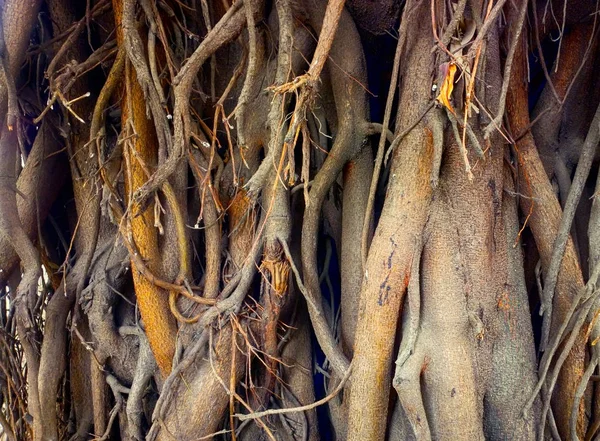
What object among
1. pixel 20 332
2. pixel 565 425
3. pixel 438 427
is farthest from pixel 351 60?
pixel 20 332

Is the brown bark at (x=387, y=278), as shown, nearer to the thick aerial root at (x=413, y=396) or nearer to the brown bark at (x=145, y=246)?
the thick aerial root at (x=413, y=396)

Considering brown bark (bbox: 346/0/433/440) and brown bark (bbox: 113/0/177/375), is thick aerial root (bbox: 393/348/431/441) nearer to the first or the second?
brown bark (bbox: 346/0/433/440)

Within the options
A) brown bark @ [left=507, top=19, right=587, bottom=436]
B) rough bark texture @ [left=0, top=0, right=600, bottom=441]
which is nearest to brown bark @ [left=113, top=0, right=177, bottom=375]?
rough bark texture @ [left=0, top=0, right=600, bottom=441]

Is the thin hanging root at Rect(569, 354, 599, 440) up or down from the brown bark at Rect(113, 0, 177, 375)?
down

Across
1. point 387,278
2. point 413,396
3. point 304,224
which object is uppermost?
point 304,224

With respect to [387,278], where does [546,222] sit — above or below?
above

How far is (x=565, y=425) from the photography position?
1438 millimetres

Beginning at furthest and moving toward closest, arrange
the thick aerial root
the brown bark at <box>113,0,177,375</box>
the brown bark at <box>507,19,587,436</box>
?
the brown bark at <box>113,0,177,375</box> → the brown bark at <box>507,19,587,436</box> → the thick aerial root

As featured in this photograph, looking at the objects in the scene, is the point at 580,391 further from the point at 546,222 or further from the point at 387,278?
the point at 387,278

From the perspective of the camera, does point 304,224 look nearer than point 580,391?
No

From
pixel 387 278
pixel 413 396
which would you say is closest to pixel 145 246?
pixel 387 278

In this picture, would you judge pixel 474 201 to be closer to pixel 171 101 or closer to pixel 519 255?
pixel 519 255

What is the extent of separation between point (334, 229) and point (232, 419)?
0.68m

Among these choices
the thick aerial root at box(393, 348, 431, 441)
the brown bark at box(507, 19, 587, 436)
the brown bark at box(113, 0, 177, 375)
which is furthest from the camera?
the brown bark at box(113, 0, 177, 375)
